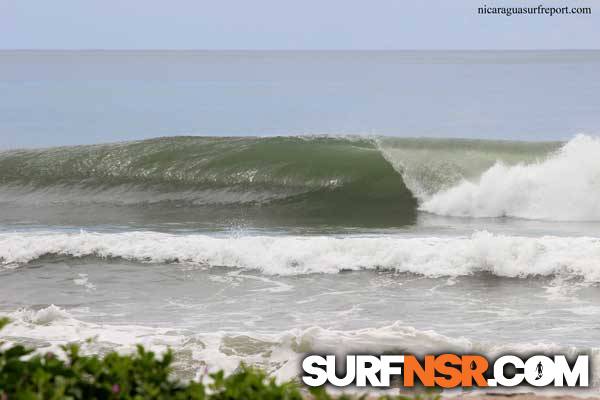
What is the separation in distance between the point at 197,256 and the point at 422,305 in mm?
4313

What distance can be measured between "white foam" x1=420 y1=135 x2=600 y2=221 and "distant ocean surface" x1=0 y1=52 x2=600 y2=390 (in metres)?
0.04

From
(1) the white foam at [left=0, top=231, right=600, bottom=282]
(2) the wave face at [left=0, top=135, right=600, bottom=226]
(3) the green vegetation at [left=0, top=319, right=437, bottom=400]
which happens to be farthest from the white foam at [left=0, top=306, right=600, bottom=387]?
(2) the wave face at [left=0, top=135, right=600, bottom=226]

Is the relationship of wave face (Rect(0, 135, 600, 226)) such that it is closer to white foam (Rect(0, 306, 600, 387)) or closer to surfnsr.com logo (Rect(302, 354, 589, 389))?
white foam (Rect(0, 306, 600, 387))

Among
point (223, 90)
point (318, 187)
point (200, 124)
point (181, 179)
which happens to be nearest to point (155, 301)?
point (318, 187)

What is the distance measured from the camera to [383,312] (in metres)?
9.85

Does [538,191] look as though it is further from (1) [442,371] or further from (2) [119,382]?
(2) [119,382]

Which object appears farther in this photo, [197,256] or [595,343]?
[197,256]

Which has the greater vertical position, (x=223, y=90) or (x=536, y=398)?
(x=223, y=90)

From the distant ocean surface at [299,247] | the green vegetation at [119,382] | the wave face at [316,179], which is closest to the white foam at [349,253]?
the distant ocean surface at [299,247]

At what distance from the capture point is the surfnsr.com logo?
6.40 metres

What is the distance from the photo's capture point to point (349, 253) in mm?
12797

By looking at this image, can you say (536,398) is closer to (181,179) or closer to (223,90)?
(181,179)

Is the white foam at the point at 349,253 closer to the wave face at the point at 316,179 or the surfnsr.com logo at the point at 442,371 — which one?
the wave face at the point at 316,179

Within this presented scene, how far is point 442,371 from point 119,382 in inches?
138
